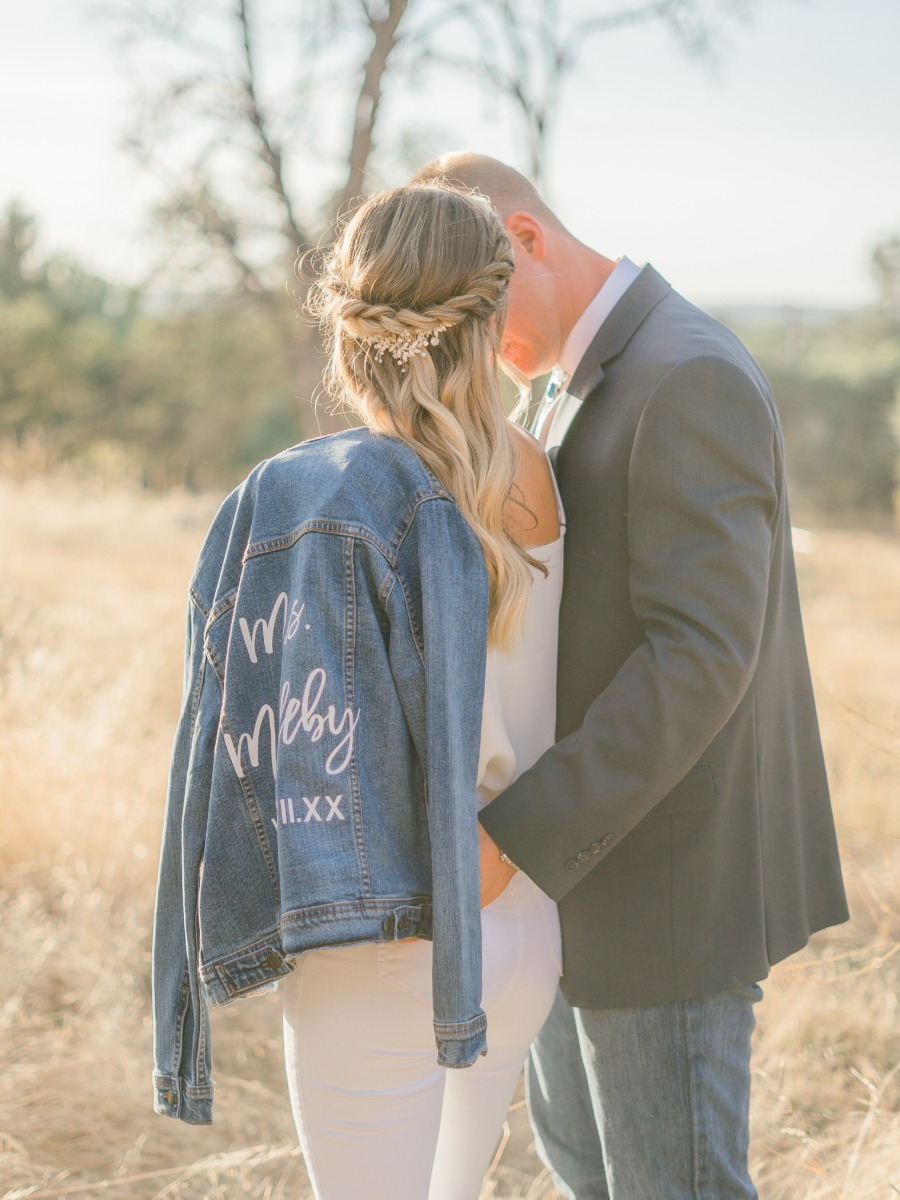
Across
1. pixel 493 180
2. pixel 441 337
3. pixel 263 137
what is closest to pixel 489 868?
pixel 441 337

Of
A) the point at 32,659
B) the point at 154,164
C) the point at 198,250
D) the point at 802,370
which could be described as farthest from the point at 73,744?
the point at 802,370

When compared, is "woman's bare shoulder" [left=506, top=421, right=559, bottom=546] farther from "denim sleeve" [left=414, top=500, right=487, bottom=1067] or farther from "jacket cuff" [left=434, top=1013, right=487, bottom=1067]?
"jacket cuff" [left=434, top=1013, right=487, bottom=1067]

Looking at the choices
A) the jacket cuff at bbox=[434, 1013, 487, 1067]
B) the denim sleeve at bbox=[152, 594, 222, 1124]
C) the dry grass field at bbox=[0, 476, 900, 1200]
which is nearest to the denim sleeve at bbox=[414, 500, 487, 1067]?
the jacket cuff at bbox=[434, 1013, 487, 1067]

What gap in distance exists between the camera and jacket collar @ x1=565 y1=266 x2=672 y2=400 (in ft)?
5.90

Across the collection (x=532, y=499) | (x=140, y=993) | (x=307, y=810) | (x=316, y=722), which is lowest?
(x=140, y=993)

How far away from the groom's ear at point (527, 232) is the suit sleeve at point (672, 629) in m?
0.44

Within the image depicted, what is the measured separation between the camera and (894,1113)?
8.54 feet

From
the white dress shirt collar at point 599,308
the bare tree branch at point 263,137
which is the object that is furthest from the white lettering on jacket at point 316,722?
the bare tree branch at point 263,137

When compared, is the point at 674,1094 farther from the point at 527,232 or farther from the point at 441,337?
the point at 527,232

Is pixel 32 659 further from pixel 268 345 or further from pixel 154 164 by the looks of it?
pixel 268 345

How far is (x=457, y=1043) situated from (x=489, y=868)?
10.7 inches

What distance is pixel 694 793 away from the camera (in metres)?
1.69

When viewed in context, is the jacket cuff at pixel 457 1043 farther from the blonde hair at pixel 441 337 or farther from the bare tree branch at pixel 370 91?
the bare tree branch at pixel 370 91

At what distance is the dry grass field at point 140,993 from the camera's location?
2.52 meters
